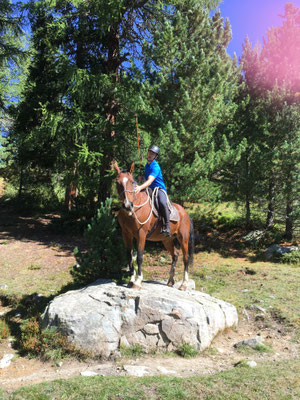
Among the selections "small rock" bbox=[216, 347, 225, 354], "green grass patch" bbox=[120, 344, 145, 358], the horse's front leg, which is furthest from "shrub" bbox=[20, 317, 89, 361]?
"small rock" bbox=[216, 347, 225, 354]

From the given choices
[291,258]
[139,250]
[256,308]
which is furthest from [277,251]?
[139,250]

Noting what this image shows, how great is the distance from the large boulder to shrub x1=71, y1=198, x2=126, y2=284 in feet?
4.24

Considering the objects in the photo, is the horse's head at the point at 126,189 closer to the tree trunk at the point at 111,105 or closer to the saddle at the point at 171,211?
the saddle at the point at 171,211

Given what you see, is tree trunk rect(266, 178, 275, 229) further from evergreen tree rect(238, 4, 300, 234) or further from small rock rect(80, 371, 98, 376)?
small rock rect(80, 371, 98, 376)

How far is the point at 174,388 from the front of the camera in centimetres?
409

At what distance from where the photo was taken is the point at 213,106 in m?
11.9

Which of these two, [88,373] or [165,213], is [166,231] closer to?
[165,213]

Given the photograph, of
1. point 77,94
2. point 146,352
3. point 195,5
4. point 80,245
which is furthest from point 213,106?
point 146,352

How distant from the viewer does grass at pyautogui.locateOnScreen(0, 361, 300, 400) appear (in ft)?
12.9

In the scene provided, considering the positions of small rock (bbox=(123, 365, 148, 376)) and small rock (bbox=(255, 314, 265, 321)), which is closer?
small rock (bbox=(123, 365, 148, 376))

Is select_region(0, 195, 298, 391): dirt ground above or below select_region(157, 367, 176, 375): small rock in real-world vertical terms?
below

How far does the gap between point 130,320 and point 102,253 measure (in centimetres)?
208

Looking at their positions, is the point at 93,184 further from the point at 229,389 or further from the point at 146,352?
the point at 229,389

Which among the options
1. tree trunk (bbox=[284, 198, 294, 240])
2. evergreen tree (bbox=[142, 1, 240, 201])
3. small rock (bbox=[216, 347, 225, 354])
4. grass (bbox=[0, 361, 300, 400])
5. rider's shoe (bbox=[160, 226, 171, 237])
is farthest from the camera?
tree trunk (bbox=[284, 198, 294, 240])
